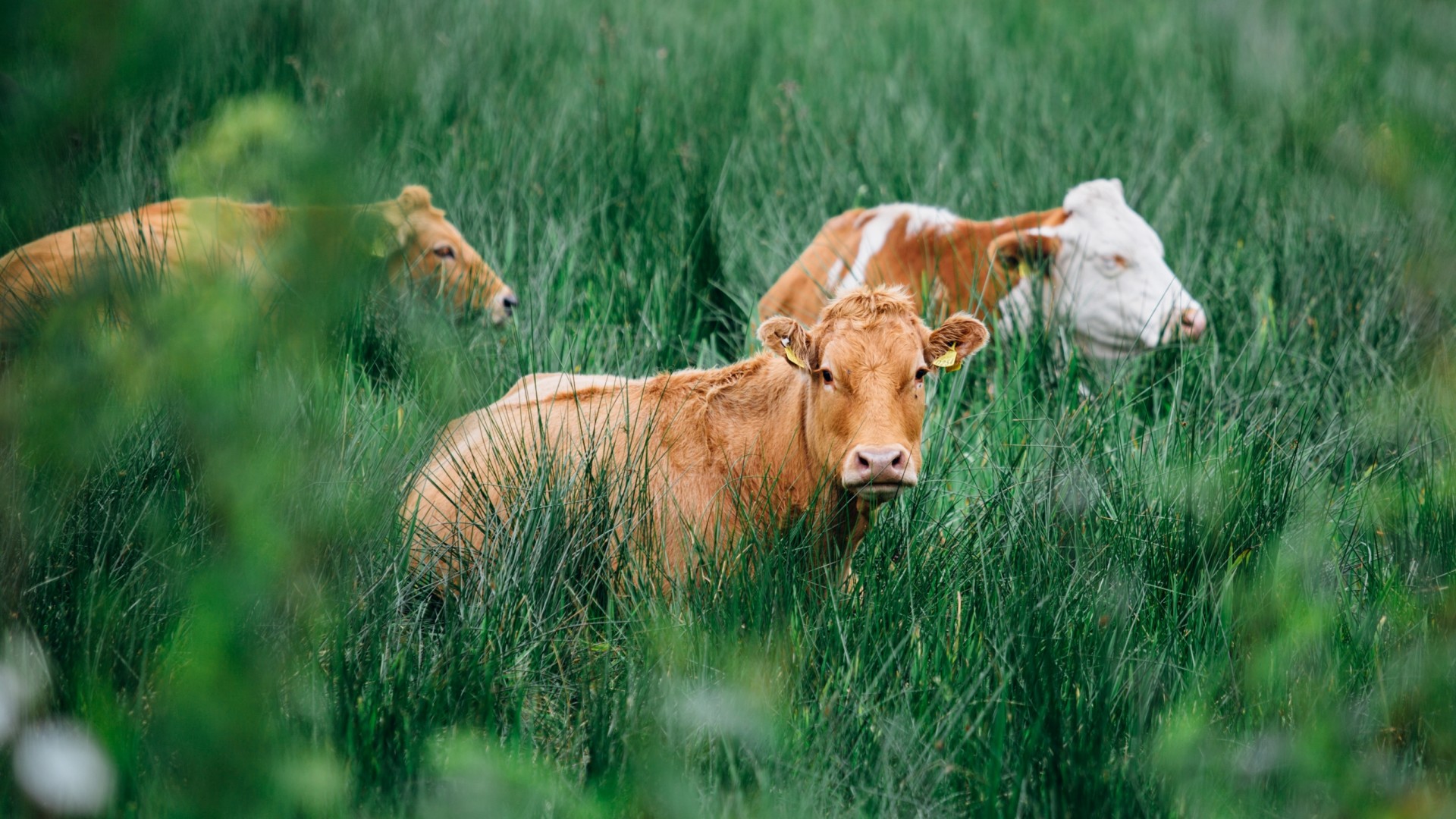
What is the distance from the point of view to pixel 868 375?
3.24 m

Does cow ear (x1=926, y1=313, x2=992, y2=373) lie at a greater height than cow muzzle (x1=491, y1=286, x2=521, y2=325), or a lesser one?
greater

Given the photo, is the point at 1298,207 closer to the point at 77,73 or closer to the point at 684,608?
the point at 684,608

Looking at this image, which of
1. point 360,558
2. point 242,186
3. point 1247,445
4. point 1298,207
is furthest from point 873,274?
point 242,186

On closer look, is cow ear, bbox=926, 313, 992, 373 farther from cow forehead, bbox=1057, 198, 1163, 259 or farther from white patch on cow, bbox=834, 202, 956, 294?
cow forehead, bbox=1057, 198, 1163, 259

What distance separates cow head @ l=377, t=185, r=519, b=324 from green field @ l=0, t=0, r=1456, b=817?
0.19 metres

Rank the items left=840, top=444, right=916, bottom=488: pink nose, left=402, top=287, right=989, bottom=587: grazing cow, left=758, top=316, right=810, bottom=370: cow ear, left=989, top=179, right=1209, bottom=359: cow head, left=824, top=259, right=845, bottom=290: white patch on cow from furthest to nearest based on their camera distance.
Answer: left=824, top=259, right=845, bottom=290: white patch on cow → left=989, top=179, right=1209, bottom=359: cow head → left=758, top=316, right=810, bottom=370: cow ear → left=402, top=287, right=989, bottom=587: grazing cow → left=840, top=444, right=916, bottom=488: pink nose

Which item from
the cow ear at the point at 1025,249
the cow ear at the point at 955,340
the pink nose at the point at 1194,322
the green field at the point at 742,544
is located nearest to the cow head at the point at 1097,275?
the cow ear at the point at 1025,249

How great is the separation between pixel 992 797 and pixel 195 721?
1.60 meters

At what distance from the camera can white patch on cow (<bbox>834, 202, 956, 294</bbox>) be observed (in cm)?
520

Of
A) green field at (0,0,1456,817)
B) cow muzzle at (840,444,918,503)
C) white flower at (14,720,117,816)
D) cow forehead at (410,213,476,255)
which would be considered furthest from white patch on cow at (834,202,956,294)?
white flower at (14,720,117,816)

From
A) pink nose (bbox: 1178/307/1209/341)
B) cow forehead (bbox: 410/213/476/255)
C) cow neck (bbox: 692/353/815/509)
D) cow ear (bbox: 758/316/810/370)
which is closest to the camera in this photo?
cow ear (bbox: 758/316/810/370)

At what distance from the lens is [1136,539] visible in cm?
325

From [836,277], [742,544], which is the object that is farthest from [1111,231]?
[742,544]

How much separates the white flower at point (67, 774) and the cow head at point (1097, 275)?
4.07m
